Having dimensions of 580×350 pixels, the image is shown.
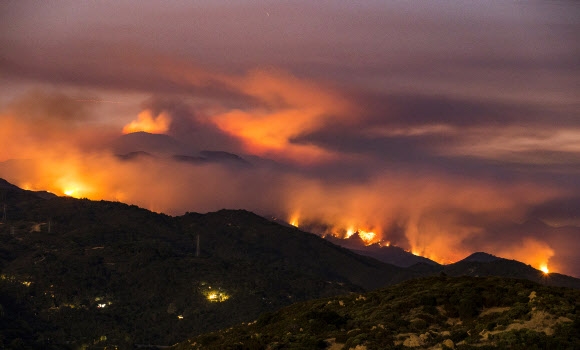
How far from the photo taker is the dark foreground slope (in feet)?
228

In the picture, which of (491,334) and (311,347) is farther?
(311,347)

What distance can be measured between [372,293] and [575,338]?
38.8m

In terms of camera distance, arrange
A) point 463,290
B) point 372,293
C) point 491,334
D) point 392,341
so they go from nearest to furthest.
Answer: point 491,334, point 392,341, point 463,290, point 372,293

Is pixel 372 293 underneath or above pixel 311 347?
above

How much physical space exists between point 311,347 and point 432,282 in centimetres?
3069

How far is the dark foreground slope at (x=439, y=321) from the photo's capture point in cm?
6950

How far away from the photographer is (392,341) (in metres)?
74.8

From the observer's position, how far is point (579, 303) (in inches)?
3118

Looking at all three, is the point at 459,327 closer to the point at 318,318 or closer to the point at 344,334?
the point at 344,334

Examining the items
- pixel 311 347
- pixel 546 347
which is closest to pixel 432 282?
pixel 311 347

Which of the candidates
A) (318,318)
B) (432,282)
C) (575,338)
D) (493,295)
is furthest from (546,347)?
(432,282)

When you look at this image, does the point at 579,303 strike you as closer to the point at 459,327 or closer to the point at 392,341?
the point at 459,327

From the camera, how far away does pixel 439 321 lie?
267ft

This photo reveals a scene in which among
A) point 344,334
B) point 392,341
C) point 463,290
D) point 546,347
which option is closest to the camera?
point 546,347
